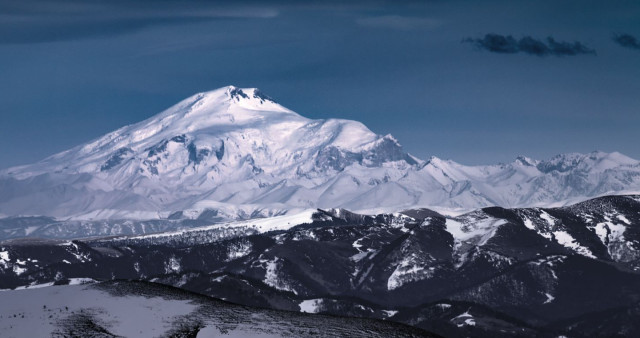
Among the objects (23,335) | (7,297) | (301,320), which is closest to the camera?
(23,335)

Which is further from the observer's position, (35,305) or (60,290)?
(60,290)

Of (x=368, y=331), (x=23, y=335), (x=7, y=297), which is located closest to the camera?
(x=23, y=335)

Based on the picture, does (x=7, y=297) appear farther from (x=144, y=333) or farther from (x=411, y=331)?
(x=411, y=331)

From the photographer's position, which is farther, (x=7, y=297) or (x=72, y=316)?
(x=7, y=297)

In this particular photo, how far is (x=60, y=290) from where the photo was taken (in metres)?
183

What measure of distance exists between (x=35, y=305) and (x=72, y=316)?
1204 cm

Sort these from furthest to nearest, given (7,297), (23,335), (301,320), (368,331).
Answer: (7,297) < (301,320) < (368,331) < (23,335)

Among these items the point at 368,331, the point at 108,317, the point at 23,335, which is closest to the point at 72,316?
the point at 108,317

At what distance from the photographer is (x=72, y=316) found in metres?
158

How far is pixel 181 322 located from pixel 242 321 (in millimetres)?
9176

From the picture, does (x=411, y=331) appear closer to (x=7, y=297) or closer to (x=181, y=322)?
(x=181, y=322)

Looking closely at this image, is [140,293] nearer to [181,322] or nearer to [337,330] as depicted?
[181,322]

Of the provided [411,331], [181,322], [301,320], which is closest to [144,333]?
[181,322]

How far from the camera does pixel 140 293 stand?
180 metres
